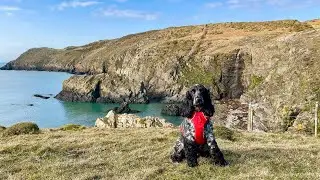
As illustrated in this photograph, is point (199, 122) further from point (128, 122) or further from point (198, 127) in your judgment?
point (128, 122)

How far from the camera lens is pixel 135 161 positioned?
14422 millimetres

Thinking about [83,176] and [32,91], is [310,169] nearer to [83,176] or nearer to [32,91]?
[83,176]

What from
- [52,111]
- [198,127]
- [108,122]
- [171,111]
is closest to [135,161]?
[198,127]

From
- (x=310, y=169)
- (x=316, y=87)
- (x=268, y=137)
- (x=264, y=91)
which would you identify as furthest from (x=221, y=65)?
(x=310, y=169)

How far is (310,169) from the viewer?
41.8ft

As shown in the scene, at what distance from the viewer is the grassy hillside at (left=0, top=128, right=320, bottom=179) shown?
12375mm

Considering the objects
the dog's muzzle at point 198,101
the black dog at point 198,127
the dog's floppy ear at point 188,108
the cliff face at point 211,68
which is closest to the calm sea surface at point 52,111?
the cliff face at point 211,68

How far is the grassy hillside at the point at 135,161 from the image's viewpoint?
1238 cm

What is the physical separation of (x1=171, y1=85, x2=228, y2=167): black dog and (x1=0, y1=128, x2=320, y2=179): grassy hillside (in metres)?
0.39

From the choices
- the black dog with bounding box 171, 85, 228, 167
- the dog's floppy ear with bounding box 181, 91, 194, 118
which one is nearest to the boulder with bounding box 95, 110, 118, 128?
the black dog with bounding box 171, 85, 228, 167

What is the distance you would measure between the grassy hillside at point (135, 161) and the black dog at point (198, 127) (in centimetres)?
39

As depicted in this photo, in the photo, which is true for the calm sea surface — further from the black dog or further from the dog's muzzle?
the dog's muzzle

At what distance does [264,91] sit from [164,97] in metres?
67.6

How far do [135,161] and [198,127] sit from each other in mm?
3109
